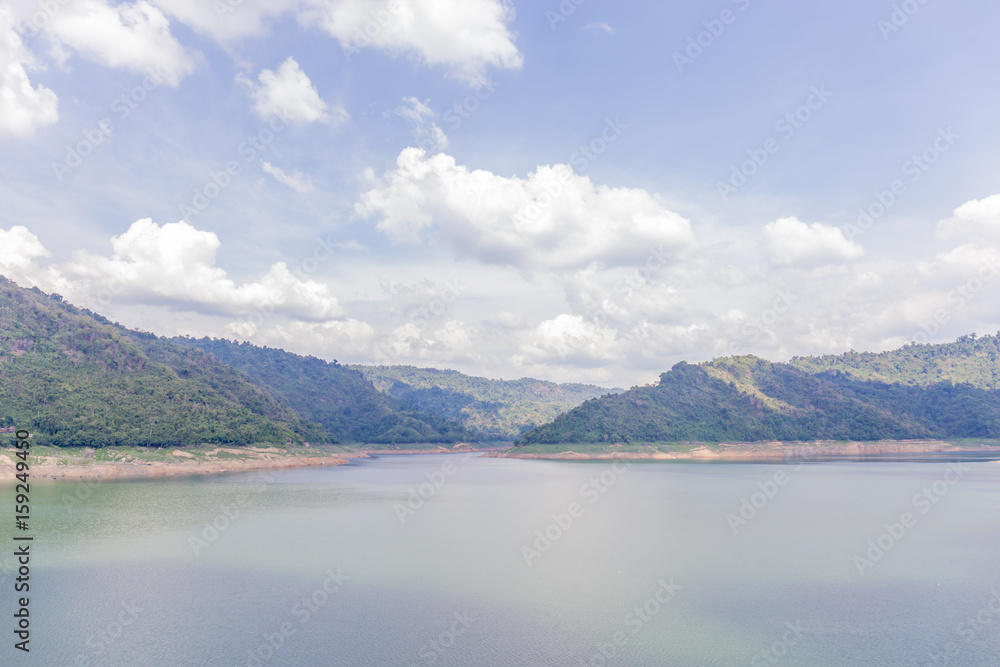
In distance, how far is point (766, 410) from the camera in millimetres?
152375

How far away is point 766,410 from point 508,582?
145m

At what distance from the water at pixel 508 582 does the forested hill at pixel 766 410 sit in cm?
8885

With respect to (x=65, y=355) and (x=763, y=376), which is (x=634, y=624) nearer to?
(x=65, y=355)

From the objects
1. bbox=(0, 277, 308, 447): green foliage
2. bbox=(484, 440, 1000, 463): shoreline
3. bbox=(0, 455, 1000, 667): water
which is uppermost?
bbox=(0, 277, 308, 447): green foliage

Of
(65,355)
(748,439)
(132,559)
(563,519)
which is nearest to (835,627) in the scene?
(563,519)

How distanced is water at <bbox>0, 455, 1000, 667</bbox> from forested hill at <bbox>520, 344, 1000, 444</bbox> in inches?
3498

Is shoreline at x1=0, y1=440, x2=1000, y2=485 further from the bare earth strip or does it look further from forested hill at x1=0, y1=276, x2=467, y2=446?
forested hill at x1=0, y1=276, x2=467, y2=446

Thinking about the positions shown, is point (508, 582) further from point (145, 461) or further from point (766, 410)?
point (766, 410)

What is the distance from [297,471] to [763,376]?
145 m

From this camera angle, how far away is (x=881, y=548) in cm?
3638

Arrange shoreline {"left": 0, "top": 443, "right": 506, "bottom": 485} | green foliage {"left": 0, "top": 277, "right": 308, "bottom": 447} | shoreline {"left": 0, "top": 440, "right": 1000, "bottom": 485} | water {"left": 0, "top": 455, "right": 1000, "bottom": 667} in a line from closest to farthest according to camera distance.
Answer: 1. water {"left": 0, "top": 455, "right": 1000, "bottom": 667}
2. shoreline {"left": 0, "top": 443, "right": 506, "bottom": 485}
3. shoreline {"left": 0, "top": 440, "right": 1000, "bottom": 485}
4. green foliage {"left": 0, "top": 277, "right": 308, "bottom": 447}

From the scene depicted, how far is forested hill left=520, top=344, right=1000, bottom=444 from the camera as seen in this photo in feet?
468

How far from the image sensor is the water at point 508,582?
66.5ft

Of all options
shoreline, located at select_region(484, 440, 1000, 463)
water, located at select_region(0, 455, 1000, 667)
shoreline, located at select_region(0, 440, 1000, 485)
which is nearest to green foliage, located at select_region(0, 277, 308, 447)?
shoreline, located at select_region(0, 440, 1000, 485)
